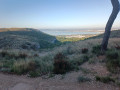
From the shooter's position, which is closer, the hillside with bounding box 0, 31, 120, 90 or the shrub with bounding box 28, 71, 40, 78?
the hillside with bounding box 0, 31, 120, 90

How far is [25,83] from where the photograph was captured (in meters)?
6.52

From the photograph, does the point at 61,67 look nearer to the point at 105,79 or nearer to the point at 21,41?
the point at 105,79

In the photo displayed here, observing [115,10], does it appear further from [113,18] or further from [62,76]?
[62,76]

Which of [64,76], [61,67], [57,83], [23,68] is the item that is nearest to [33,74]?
[23,68]

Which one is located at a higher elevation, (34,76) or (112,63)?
(112,63)

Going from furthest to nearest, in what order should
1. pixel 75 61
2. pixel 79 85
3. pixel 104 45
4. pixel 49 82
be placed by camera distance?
pixel 104 45 < pixel 75 61 < pixel 49 82 < pixel 79 85

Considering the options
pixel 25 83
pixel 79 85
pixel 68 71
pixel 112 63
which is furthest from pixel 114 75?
pixel 25 83

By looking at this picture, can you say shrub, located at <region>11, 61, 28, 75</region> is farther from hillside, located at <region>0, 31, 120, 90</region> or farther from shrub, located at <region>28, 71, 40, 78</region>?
shrub, located at <region>28, 71, 40, 78</region>

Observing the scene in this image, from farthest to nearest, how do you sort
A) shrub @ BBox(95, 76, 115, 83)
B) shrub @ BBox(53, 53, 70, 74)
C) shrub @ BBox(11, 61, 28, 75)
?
shrub @ BBox(11, 61, 28, 75), shrub @ BBox(53, 53, 70, 74), shrub @ BBox(95, 76, 115, 83)

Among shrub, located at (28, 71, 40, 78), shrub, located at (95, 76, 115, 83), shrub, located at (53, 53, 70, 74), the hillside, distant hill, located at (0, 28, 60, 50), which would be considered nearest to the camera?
the hillside

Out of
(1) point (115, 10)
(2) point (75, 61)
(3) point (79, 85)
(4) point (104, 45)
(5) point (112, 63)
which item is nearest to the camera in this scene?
(3) point (79, 85)

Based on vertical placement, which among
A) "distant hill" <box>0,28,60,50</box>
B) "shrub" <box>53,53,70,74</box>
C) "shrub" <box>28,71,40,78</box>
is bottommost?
"distant hill" <box>0,28,60,50</box>

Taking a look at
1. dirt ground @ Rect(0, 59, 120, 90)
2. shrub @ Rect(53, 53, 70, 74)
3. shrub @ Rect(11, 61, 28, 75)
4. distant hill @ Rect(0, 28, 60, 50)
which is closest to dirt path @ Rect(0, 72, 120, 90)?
dirt ground @ Rect(0, 59, 120, 90)

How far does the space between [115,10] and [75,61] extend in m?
4.52
